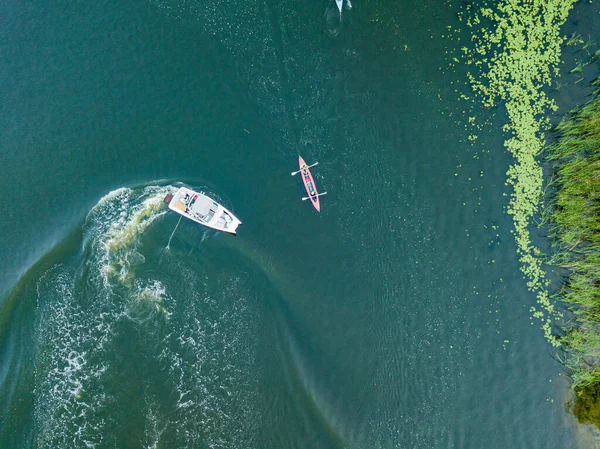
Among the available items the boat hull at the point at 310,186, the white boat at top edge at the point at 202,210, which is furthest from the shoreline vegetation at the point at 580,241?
the white boat at top edge at the point at 202,210

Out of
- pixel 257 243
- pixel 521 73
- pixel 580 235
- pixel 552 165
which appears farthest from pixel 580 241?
pixel 257 243

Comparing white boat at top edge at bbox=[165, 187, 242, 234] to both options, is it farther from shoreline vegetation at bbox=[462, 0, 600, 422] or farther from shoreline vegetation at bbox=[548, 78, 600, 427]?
shoreline vegetation at bbox=[548, 78, 600, 427]

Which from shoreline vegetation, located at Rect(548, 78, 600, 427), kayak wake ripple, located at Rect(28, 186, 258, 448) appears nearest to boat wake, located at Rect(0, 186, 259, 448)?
Result: kayak wake ripple, located at Rect(28, 186, 258, 448)

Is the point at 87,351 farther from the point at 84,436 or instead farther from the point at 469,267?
the point at 469,267

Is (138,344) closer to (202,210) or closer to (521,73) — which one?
(202,210)

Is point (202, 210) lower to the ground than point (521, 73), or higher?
lower
